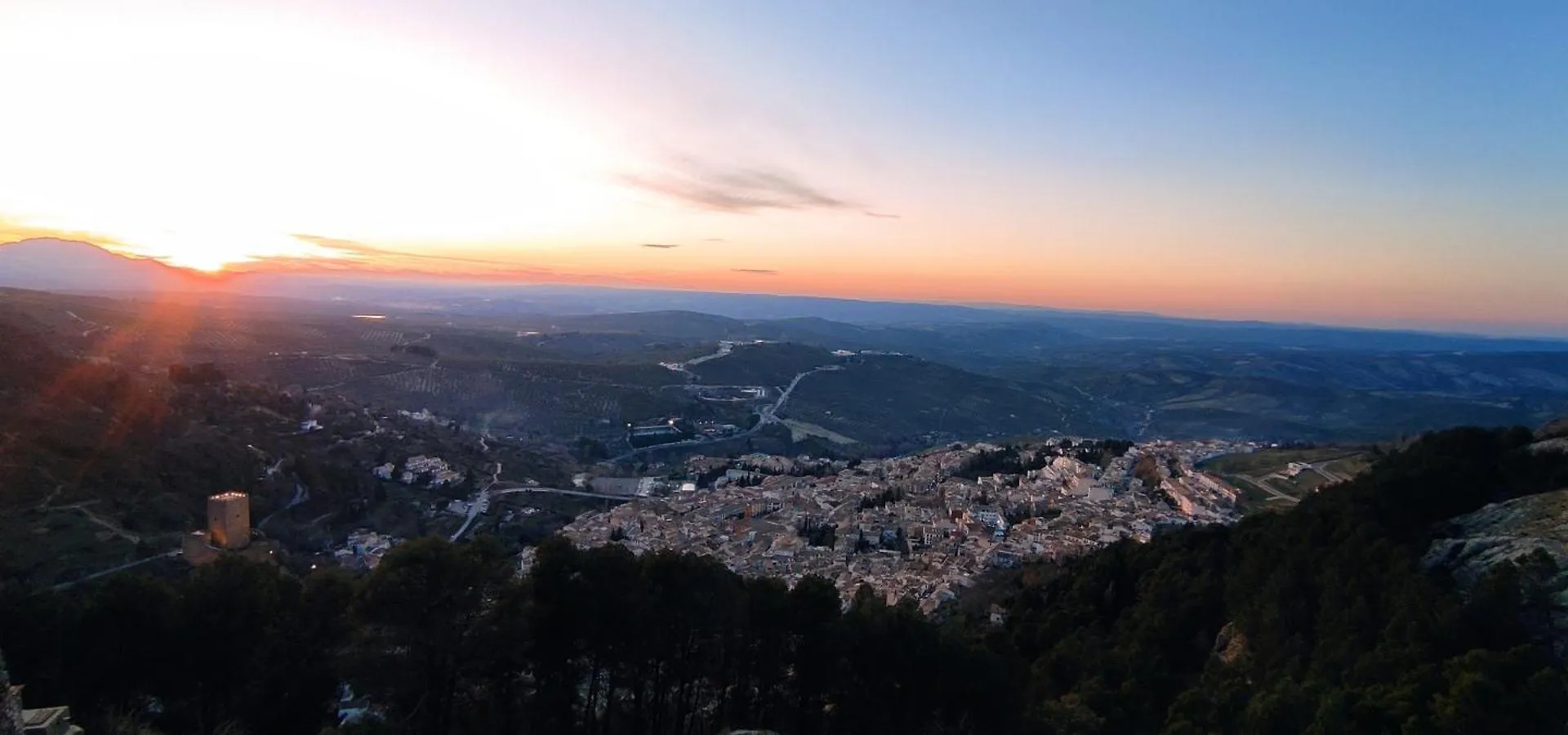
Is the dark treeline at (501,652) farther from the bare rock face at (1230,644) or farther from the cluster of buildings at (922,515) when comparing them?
the cluster of buildings at (922,515)

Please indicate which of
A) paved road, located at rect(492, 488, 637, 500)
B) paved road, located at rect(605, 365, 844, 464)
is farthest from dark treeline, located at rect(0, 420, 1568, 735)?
paved road, located at rect(605, 365, 844, 464)

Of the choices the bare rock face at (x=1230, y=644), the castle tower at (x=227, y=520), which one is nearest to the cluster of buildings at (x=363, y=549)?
the castle tower at (x=227, y=520)

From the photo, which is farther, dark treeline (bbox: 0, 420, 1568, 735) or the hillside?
the hillside

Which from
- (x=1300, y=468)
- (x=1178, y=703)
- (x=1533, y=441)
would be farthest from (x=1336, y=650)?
(x=1300, y=468)

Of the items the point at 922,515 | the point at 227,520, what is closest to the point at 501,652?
the point at 227,520

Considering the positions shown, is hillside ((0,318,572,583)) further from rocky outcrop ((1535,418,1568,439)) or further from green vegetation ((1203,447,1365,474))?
green vegetation ((1203,447,1365,474))

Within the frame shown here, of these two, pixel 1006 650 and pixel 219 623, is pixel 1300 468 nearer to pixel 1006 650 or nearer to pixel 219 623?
pixel 1006 650
